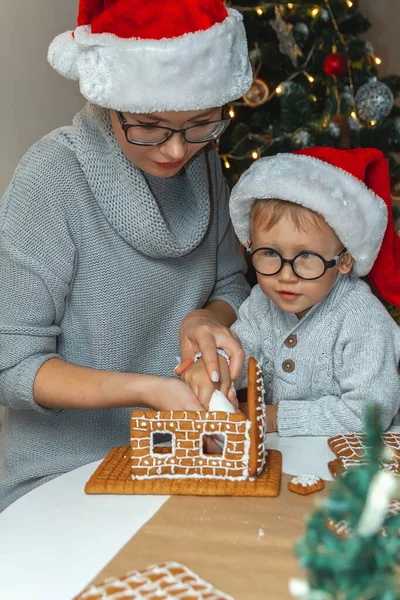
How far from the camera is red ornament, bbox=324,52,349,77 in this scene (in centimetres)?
281

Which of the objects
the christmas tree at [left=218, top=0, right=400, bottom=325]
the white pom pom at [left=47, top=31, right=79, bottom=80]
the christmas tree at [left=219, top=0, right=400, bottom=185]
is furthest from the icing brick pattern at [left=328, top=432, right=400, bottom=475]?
the christmas tree at [left=219, top=0, right=400, bottom=185]

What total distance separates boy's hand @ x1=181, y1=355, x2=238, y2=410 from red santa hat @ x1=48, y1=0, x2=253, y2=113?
1.54ft

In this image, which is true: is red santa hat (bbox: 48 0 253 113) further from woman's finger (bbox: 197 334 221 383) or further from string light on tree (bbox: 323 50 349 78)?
string light on tree (bbox: 323 50 349 78)

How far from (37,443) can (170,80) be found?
2.61 ft

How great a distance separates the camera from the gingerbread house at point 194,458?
45.0 inches

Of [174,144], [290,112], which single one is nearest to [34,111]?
[290,112]

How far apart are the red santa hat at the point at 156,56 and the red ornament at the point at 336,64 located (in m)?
1.52

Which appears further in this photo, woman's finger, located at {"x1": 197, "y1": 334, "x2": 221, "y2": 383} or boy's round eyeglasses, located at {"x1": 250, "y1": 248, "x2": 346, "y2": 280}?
boy's round eyeglasses, located at {"x1": 250, "y1": 248, "x2": 346, "y2": 280}

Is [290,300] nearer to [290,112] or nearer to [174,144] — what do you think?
[174,144]

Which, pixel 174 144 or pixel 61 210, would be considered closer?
pixel 174 144

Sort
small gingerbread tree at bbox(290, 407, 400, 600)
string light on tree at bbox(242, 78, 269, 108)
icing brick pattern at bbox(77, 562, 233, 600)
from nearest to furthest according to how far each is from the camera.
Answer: small gingerbread tree at bbox(290, 407, 400, 600) < icing brick pattern at bbox(77, 562, 233, 600) < string light on tree at bbox(242, 78, 269, 108)

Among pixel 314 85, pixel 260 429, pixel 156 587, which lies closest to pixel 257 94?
pixel 314 85

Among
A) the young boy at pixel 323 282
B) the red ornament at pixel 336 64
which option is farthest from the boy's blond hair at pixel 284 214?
the red ornament at pixel 336 64

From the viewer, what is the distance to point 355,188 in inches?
58.1
